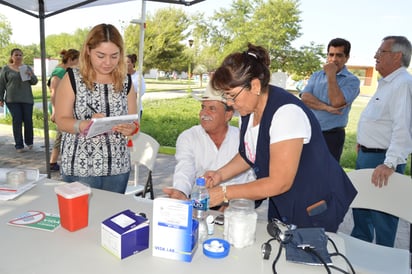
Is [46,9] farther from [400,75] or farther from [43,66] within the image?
[400,75]

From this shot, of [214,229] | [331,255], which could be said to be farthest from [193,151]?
[331,255]

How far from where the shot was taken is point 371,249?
2029 millimetres

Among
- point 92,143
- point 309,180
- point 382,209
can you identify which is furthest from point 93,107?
point 382,209

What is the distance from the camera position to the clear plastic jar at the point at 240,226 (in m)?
Result: 1.31

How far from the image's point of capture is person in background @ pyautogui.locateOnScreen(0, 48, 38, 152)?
19.6 feet

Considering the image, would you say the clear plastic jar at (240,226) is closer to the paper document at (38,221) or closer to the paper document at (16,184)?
the paper document at (38,221)

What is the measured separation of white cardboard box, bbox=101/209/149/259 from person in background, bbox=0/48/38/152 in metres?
5.56

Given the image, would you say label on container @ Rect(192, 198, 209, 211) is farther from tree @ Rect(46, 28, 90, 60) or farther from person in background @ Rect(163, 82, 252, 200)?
tree @ Rect(46, 28, 90, 60)

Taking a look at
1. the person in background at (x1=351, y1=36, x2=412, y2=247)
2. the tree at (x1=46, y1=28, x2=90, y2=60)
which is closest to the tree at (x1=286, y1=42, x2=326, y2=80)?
the person in background at (x1=351, y1=36, x2=412, y2=247)

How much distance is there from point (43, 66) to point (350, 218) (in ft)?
12.5

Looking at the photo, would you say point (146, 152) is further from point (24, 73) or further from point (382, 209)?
point (24, 73)

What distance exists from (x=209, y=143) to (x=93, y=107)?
0.71 meters

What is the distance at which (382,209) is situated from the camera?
2.05 metres

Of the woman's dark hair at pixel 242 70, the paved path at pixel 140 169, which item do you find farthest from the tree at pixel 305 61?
the woman's dark hair at pixel 242 70
